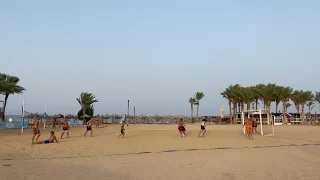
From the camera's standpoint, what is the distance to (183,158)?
12.3 metres

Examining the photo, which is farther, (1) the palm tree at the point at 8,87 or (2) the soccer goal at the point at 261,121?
(1) the palm tree at the point at 8,87

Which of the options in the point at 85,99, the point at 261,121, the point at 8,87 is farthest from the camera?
the point at 85,99

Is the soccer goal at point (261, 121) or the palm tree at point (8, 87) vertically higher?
the palm tree at point (8, 87)

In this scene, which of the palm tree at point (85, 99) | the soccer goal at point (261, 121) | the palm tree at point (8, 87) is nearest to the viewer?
the soccer goal at point (261, 121)

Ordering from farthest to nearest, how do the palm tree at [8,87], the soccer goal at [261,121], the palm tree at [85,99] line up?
the palm tree at [85,99] → the palm tree at [8,87] → the soccer goal at [261,121]

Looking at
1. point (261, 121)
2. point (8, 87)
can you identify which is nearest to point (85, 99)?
point (8, 87)

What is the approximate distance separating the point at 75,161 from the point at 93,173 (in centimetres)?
270

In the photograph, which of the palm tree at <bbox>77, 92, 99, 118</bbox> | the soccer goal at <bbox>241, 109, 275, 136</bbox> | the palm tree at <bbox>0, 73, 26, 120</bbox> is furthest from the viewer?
the palm tree at <bbox>77, 92, 99, 118</bbox>

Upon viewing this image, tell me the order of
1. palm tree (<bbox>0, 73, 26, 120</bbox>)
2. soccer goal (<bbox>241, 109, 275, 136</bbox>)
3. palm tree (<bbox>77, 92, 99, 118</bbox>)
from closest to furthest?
soccer goal (<bbox>241, 109, 275, 136</bbox>)
palm tree (<bbox>0, 73, 26, 120</bbox>)
palm tree (<bbox>77, 92, 99, 118</bbox>)

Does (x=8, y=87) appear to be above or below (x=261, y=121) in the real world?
above

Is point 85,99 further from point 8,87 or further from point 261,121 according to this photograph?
point 261,121

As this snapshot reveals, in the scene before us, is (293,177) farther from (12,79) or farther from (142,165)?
(12,79)

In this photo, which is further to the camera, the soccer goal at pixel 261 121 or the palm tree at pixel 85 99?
the palm tree at pixel 85 99

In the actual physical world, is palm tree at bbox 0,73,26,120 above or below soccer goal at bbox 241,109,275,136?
above
